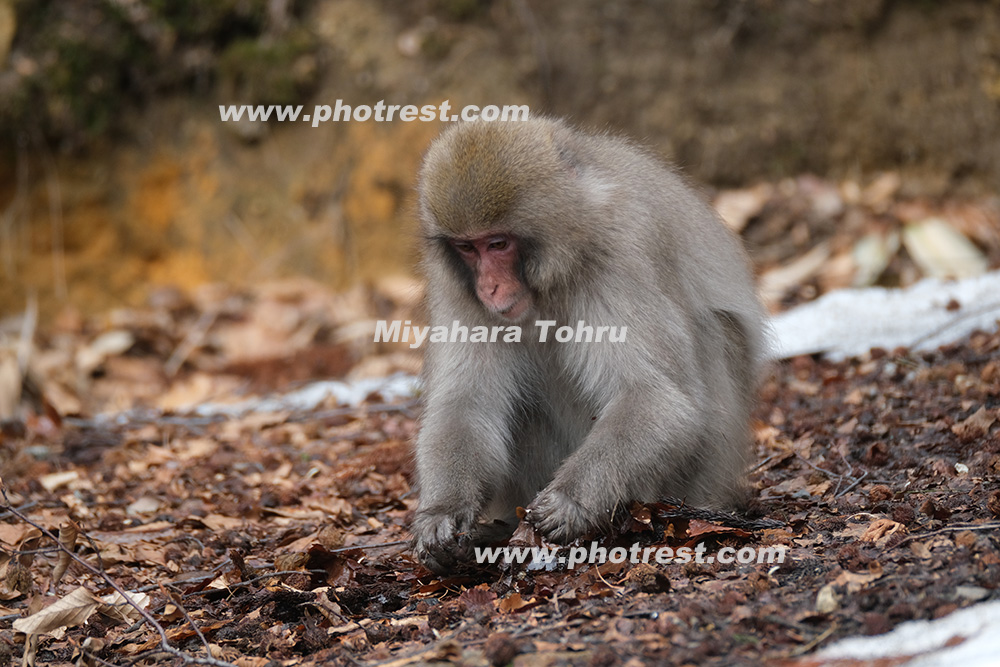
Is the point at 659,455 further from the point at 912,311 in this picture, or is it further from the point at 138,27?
the point at 138,27

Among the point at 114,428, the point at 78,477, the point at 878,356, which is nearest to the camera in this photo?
the point at 78,477

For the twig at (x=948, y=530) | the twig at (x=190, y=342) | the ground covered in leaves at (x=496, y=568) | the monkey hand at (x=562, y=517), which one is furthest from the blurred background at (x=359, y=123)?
the twig at (x=948, y=530)

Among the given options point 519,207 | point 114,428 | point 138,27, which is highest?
point 138,27

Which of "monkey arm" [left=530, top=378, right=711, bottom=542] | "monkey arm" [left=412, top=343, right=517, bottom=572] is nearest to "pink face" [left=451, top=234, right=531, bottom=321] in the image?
"monkey arm" [left=412, top=343, right=517, bottom=572]

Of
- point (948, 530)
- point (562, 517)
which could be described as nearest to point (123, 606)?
point (562, 517)

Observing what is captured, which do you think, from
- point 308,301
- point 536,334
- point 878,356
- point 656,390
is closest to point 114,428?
point 308,301

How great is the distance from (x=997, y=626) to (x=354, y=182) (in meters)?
8.37

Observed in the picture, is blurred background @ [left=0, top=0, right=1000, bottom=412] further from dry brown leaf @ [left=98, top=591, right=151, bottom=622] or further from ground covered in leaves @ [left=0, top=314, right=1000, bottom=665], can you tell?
dry brown leaf @ [left=98, top=591, right=151, bottom=622]

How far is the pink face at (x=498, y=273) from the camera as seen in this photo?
388 centimetres

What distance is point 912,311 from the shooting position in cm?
692

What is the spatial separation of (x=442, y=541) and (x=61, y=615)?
129 cm

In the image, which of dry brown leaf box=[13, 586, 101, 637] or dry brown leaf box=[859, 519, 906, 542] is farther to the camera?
dry brown leaf box=[859, 519, 906, 542]

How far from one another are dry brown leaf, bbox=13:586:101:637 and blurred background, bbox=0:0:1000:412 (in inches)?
234

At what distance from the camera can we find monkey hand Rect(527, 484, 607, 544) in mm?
3561
